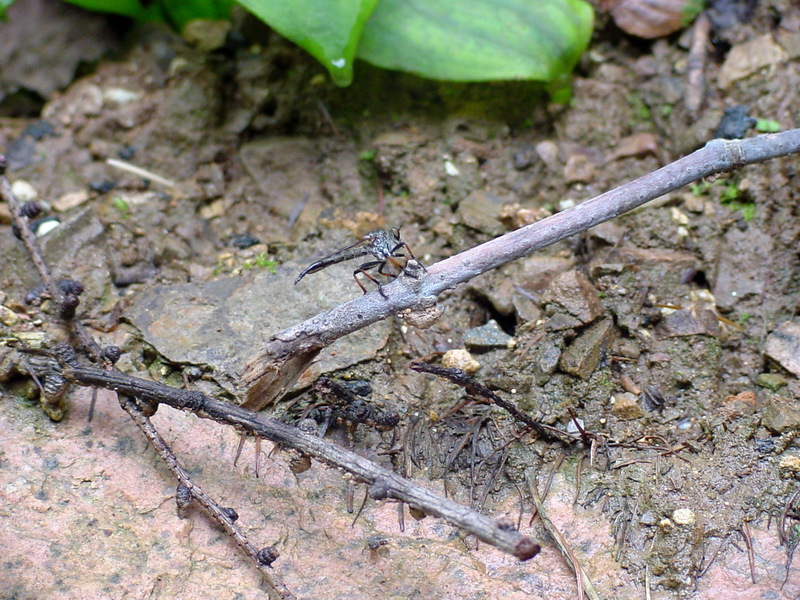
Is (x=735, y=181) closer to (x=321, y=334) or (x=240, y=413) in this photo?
(x=321, y=334)

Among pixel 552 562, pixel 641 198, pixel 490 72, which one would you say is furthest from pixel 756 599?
pixel 490 72

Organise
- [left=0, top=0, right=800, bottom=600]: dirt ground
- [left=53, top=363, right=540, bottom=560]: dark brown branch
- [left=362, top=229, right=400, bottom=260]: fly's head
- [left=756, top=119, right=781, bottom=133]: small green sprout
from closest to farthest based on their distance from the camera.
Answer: [left=53, top=363, right=540, bottom=560]: dark brown branch
[left=0, top=0, right=800, bottom=600]: dirt ground
[left=362, top=229, right=400, bottom=260]: fly's head
[left=756, top=119, right=781, bottom=133]: small green sprout

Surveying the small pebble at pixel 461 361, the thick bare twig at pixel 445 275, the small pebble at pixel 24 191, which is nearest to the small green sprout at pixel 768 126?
the thick bare twig at pixel 445 275

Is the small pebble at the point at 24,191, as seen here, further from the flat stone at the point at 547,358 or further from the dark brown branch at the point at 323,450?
the flat stone at the point at 547,358

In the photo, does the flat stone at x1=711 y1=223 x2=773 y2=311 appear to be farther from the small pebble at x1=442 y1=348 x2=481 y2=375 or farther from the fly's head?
the fly's head

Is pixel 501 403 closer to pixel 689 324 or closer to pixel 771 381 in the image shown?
pixel 689 324

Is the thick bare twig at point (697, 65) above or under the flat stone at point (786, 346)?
above

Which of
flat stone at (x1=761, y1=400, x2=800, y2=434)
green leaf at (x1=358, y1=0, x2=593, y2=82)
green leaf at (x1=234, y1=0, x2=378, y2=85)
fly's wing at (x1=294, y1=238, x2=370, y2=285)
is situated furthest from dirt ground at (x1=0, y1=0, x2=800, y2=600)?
green leaf at (x1=234, y1=0, x2=378, y2=85)

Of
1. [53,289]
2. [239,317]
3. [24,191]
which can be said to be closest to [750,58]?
[239,317]
